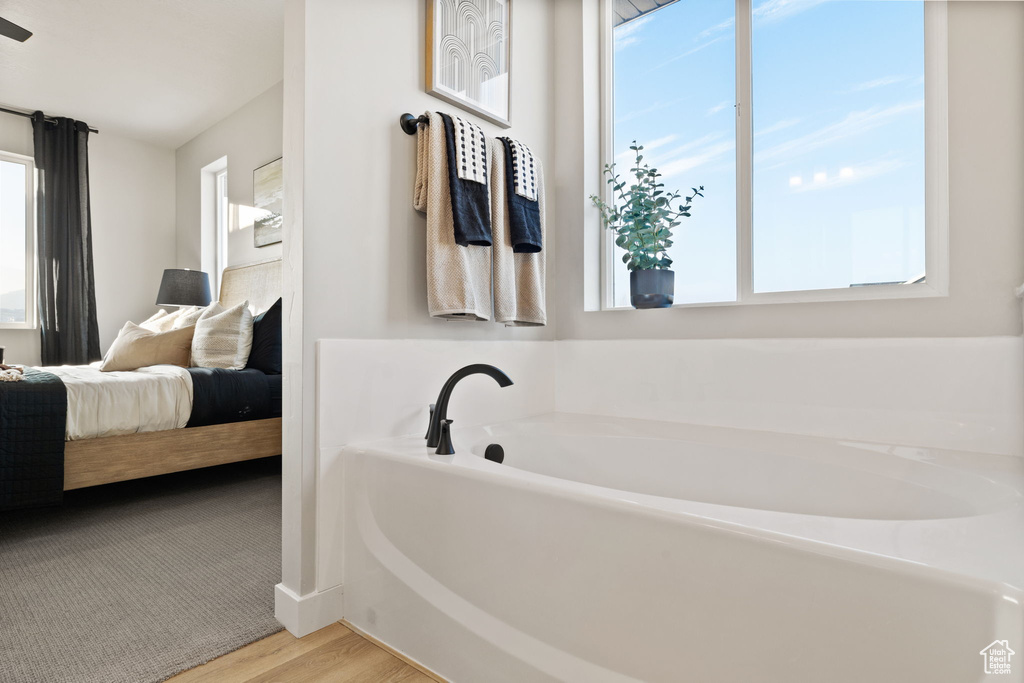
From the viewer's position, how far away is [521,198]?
1.82 meters

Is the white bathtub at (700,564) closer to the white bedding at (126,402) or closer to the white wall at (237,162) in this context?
the white bedding at (126,402)

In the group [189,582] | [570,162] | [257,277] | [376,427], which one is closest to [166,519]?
[189,582]

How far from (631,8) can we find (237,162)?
3.12m

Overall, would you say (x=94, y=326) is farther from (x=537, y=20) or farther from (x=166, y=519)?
(x=537, y=20)

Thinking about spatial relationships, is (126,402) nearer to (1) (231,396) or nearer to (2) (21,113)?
(1) (231,396)

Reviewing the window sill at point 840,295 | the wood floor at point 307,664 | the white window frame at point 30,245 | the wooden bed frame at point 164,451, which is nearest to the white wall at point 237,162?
the white window frame at point 30,245

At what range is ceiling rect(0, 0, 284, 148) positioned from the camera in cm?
296

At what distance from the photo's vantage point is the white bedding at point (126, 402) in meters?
2.12

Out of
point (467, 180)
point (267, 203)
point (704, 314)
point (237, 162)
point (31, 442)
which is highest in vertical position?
point (237, 162)

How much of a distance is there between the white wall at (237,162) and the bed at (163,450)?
1357 millimetres

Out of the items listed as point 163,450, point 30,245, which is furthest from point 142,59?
point 163,450

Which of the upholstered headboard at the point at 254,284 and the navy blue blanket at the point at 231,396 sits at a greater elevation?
the upholstered headboard at the point at 254,284

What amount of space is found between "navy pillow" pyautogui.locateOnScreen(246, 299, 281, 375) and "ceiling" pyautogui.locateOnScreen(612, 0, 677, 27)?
2.17 meters

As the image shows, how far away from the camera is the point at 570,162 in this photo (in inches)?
87.7
